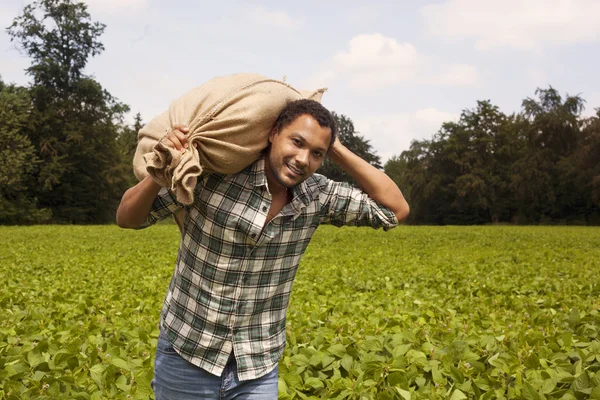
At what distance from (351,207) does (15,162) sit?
34.6 meters

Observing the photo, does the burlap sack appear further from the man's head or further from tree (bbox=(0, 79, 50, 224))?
tree (bbox=(0, 79, 50, 224))

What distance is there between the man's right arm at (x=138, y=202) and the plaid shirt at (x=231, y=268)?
47 millimetres

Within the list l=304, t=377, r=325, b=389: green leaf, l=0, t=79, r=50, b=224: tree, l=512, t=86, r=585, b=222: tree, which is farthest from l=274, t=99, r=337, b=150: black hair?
l=512, t=86, r=585, b=222: tree

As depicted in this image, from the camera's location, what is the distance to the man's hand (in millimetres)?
1893

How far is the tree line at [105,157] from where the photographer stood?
37.2 metres

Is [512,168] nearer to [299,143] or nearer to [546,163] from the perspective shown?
[546,163]

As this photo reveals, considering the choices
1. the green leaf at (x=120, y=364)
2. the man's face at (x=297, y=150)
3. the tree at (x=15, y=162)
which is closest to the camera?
the man's face at (x=297, y=150)

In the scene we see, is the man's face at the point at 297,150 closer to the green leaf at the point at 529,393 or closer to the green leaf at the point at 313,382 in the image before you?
the green leaf at the point at 313,382

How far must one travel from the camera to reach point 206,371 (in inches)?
78.7

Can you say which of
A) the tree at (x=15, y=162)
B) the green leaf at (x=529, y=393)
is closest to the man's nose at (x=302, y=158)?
the green leaf at (x=529, y=393)

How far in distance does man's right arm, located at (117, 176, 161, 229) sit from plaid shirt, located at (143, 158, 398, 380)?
1.9 inches

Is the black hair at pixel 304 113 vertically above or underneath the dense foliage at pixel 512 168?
underneath

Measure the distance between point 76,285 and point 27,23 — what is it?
38.3 m

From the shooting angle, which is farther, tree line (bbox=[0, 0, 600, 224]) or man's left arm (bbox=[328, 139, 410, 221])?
tree line (bbox=[0, 0, 600, 224])
